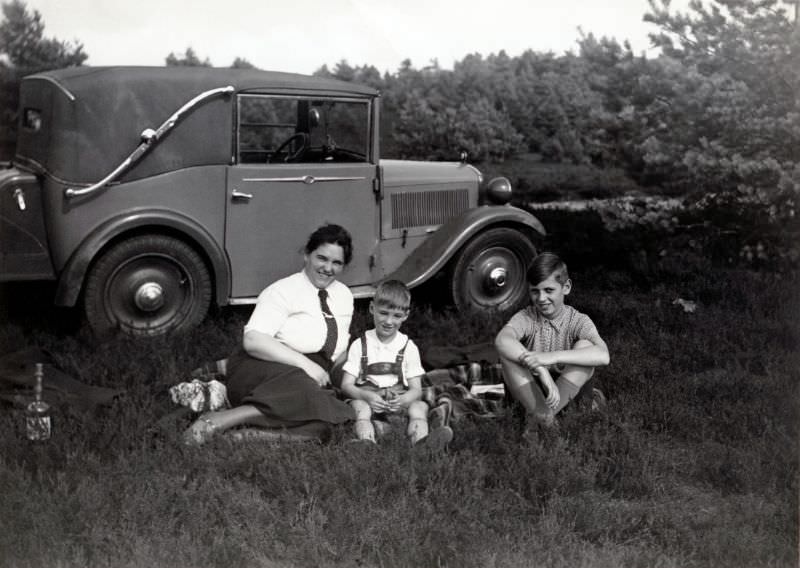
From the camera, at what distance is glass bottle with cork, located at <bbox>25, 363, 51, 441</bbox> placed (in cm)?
395

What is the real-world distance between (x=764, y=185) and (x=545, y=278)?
148 inches

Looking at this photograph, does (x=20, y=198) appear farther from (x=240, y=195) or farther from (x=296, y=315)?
(x=296, y=315)

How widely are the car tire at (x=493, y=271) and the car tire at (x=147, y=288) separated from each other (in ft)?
6.47

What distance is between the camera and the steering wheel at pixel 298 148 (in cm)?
655

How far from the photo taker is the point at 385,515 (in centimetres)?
335

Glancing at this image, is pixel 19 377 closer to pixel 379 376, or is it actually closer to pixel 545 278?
pixel 379 376

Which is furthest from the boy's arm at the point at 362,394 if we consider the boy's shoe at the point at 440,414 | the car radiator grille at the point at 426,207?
the car radiator grille at the point at 426,207

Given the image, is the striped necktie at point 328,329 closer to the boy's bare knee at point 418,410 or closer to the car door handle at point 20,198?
the boy's bare knee at point 418,410

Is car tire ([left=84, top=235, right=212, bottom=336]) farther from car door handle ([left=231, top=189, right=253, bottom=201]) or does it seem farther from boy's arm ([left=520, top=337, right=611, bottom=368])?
boy's arm ([left=520, top=337, right=611, bottom=368])

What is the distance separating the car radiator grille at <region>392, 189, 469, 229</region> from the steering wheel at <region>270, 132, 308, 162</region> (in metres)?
0.82

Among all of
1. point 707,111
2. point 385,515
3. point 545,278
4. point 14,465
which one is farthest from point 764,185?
point 14,465

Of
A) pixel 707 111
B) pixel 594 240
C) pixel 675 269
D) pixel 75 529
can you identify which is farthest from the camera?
pixel 594 240

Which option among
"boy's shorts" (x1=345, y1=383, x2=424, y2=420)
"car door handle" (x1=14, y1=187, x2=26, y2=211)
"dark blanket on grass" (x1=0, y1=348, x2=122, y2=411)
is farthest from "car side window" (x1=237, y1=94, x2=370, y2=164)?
"boy's shorts" (x1=345, y1=383, x2=424, y2=420)

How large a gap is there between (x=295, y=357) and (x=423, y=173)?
10.3 feet
